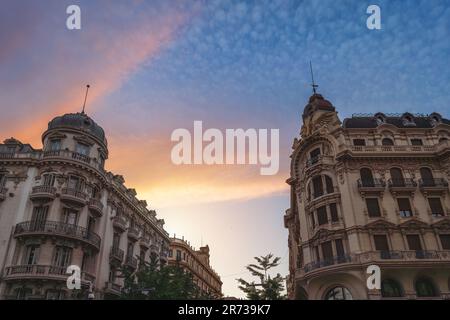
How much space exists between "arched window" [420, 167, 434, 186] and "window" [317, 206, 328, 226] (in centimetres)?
932

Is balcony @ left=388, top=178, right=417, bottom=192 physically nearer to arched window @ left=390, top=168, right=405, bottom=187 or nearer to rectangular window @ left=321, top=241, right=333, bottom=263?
arched window @ left=390, top=168, right=405, bottom=187

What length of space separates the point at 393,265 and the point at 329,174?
952 centimetres

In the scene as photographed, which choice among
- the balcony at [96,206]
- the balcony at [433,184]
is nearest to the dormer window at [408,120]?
the balcony at [433,184]

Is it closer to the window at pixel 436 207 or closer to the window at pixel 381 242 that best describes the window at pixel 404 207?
the window at pixel 436 207

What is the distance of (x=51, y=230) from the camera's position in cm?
2833

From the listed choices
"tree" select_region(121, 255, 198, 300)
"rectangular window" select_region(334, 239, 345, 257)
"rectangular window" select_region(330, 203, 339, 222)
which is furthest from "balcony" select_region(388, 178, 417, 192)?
"tree" select_region(121, 255, 198, 300)

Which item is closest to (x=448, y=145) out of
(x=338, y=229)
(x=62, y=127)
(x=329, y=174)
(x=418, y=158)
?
(x=418, y=158)

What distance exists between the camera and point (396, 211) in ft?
102

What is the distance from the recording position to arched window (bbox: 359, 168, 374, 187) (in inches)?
1283

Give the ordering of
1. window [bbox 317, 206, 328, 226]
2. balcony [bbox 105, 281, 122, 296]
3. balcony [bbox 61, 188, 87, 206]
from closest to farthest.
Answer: balcony [bbox 61, 188, 87, 206]
window [bbox 317, 206, 328, 226]
balcony [bbox 105, 281, 122, 296]

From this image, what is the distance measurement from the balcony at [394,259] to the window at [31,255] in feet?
73.8

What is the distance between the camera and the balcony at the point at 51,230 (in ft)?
91.7

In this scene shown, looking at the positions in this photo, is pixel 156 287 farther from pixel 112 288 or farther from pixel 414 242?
pixel 414 242
